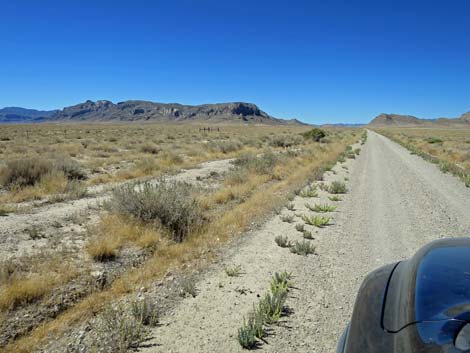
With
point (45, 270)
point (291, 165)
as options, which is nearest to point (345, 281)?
point (45, 270)

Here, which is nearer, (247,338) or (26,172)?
(247,338)

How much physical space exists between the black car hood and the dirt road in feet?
5.63

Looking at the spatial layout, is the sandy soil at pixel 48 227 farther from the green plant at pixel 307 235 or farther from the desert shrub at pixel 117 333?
the green plant at pixel 307 235

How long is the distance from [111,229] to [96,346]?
132 inches

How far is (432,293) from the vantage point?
64.9 inches

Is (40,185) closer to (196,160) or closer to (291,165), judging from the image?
(196,160)

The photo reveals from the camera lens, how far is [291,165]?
54.6 feet

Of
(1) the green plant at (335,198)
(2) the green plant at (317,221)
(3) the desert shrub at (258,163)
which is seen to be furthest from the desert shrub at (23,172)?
(1) the green plant at (335,198)

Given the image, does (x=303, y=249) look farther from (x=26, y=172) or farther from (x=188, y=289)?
(x=26, y=172)

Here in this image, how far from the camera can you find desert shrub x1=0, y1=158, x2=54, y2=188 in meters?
10.8

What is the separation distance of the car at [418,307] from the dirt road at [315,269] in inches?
65.1

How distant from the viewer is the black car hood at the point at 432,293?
143 cm

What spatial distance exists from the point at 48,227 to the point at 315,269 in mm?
5628

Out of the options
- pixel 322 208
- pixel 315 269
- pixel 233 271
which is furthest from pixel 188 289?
pixel 322 208
